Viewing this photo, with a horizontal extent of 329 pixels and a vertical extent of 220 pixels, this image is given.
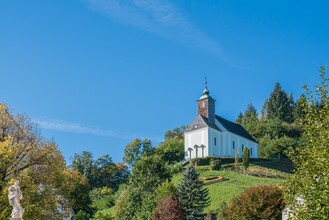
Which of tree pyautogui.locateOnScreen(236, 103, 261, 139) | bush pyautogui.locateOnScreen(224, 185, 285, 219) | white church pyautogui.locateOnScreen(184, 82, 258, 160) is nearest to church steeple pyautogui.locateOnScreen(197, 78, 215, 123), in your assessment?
white church pyautogui.locateOnScreen(184, 82, 258, 160)

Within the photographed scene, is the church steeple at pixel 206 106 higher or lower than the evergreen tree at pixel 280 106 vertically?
lower

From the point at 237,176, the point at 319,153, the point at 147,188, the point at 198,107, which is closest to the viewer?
the point at 319,153

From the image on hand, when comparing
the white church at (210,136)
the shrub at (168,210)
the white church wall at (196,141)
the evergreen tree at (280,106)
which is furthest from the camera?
→ the evergreen tree at (280,106)

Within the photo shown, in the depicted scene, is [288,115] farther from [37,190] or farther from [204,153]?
[37,190]

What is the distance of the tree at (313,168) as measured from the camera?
50.4ft

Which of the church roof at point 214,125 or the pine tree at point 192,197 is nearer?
the pine tree at point 192,197

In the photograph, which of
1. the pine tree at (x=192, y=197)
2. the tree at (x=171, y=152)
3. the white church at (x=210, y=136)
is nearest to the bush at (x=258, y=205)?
the pine tree at (x=192, y=197)

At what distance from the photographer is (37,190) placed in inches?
935

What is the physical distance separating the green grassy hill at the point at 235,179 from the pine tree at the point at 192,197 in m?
1.81

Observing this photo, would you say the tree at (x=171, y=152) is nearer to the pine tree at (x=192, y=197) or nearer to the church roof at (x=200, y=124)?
the church roof at (x=200, y=124)

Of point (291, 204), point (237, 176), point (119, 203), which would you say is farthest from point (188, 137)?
point (291, 204)

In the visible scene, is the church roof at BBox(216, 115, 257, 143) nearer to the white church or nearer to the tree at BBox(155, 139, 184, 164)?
the white church

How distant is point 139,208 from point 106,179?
128 ft

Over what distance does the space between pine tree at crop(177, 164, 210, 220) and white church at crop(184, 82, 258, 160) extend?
124 feet
